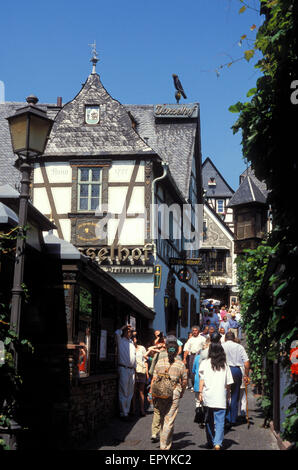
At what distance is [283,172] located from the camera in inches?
189

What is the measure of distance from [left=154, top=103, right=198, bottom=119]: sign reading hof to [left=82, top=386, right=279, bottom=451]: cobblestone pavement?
18052mm

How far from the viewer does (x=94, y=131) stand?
24.0 meters

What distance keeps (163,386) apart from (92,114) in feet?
52.8

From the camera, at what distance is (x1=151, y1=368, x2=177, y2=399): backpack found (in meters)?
9.73

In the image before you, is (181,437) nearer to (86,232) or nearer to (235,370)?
(235,370)

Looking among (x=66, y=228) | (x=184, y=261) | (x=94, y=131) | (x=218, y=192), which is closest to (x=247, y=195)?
(x=218, y=192)

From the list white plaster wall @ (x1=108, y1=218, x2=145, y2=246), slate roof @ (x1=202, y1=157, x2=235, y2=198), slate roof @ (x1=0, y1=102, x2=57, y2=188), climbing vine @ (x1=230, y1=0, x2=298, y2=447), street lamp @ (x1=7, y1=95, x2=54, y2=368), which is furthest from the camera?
slate roof @ (x1=202, y1=157, x2=235, y2=198)

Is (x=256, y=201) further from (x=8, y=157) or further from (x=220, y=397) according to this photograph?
(x=220, y=397)

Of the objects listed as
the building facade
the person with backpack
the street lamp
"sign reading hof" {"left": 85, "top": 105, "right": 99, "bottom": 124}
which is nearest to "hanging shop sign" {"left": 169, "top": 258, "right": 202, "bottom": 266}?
"sign reading hof" {"left": 85, "top": 105, "right": 99, "bottom": 124}

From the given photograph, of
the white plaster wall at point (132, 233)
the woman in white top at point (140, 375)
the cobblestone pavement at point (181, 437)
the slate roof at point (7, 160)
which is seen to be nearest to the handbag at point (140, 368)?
the woman in white top at point (140, 375)

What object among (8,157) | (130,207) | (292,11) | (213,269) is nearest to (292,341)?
(292,11)

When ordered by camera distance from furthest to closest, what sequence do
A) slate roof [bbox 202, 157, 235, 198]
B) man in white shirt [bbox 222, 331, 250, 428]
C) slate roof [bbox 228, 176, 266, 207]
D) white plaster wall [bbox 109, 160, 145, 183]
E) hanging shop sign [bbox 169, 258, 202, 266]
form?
slate roof [bbox 202, 157, 235, 198] → slate roof [bbox 228, 176, 266, 207] → hanging shop sign [bbox 169, 258, 202, 266] → white plaster wall [bbox 109, 160, 145, 183] → man in white shirt [bbox 222, 331, 250, 428]

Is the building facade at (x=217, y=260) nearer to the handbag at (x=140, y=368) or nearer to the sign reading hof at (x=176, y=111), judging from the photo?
the sign reading hof at (x=176, y=111)

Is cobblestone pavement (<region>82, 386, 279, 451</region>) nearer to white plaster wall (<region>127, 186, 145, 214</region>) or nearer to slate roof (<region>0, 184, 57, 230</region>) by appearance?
slate roof (<region>0, 184, 57, 230</region>)
